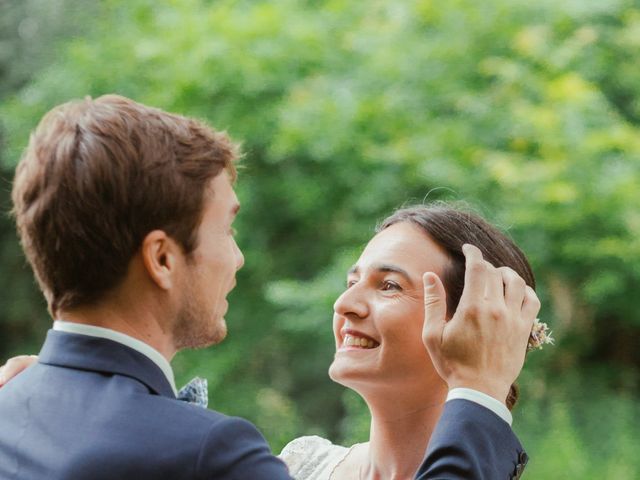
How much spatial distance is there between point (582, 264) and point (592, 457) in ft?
3.27

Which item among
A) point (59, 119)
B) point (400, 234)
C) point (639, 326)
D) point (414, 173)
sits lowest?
point (639, 326)

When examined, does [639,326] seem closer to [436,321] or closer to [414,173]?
[414,173]

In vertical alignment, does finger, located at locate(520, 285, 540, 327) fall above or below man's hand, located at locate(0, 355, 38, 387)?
above

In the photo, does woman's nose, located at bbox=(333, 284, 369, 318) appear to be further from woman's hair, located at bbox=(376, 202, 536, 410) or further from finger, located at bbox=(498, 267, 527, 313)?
finger, located at bbox=(498, 267, 527, 313)

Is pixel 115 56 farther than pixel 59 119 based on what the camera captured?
Yes

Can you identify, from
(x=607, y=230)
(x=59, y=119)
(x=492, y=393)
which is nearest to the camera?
(x=59, y=119)

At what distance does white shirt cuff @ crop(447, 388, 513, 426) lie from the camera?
4.54 feet

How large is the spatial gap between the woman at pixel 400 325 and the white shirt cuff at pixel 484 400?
483mm

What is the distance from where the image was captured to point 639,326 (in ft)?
17.8

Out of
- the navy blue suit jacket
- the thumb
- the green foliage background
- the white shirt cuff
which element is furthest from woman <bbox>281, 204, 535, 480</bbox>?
the green foliage background

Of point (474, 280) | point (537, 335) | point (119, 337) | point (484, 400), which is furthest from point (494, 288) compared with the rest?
point (119, 337)

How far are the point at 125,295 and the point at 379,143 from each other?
13.8 ft

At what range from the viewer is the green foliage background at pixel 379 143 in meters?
4.87

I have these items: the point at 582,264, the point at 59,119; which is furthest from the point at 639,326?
the point at 59,119
